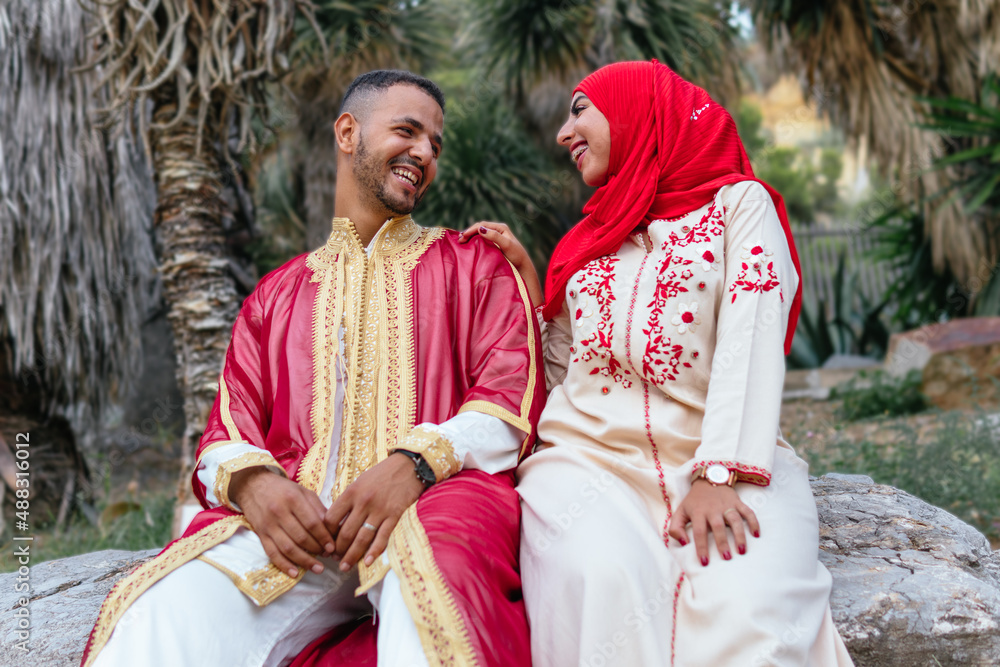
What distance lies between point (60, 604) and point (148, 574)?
0.97 meters

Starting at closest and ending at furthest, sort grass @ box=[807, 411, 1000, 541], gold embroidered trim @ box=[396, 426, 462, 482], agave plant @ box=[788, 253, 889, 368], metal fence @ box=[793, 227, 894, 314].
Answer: gold embroidered trim @ box=[396, 426, 462, 482] < grass @ box=[807, 411, 1000, 541] < agave plant @ box=[788, 253, 889, 368] < metal fence @ box=[793, 227, 894, 314]

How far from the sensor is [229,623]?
5.86ft

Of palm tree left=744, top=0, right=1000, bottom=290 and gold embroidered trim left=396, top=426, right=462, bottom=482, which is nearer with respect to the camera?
gold embroidered trim left=396, top=426, right=462, bottom=482

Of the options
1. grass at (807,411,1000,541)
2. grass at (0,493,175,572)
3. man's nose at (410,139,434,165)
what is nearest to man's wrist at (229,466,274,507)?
man's nose at (410,139,434,165)

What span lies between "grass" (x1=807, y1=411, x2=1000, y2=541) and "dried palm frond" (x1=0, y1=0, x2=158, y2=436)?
16.1 ft

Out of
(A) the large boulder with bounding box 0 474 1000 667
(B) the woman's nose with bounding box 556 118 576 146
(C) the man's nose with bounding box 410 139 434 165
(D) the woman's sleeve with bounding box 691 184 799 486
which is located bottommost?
(A) the large boulder with bounding box 0 474 1000 667

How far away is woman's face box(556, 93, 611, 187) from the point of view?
2377 mm

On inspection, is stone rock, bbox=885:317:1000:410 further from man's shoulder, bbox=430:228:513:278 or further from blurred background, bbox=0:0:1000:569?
man's shoulder, bbox=430:228:513:278

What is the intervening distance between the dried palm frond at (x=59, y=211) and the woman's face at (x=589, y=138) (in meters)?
3.89

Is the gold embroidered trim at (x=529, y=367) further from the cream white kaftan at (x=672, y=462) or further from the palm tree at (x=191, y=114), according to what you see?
the palm tree at (x=191, y=114)

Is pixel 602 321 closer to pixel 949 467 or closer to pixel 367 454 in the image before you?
pixel 367 454

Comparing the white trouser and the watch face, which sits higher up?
the watch face

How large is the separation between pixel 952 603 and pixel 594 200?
1.49m

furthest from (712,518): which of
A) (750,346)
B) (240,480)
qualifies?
(240,480)
